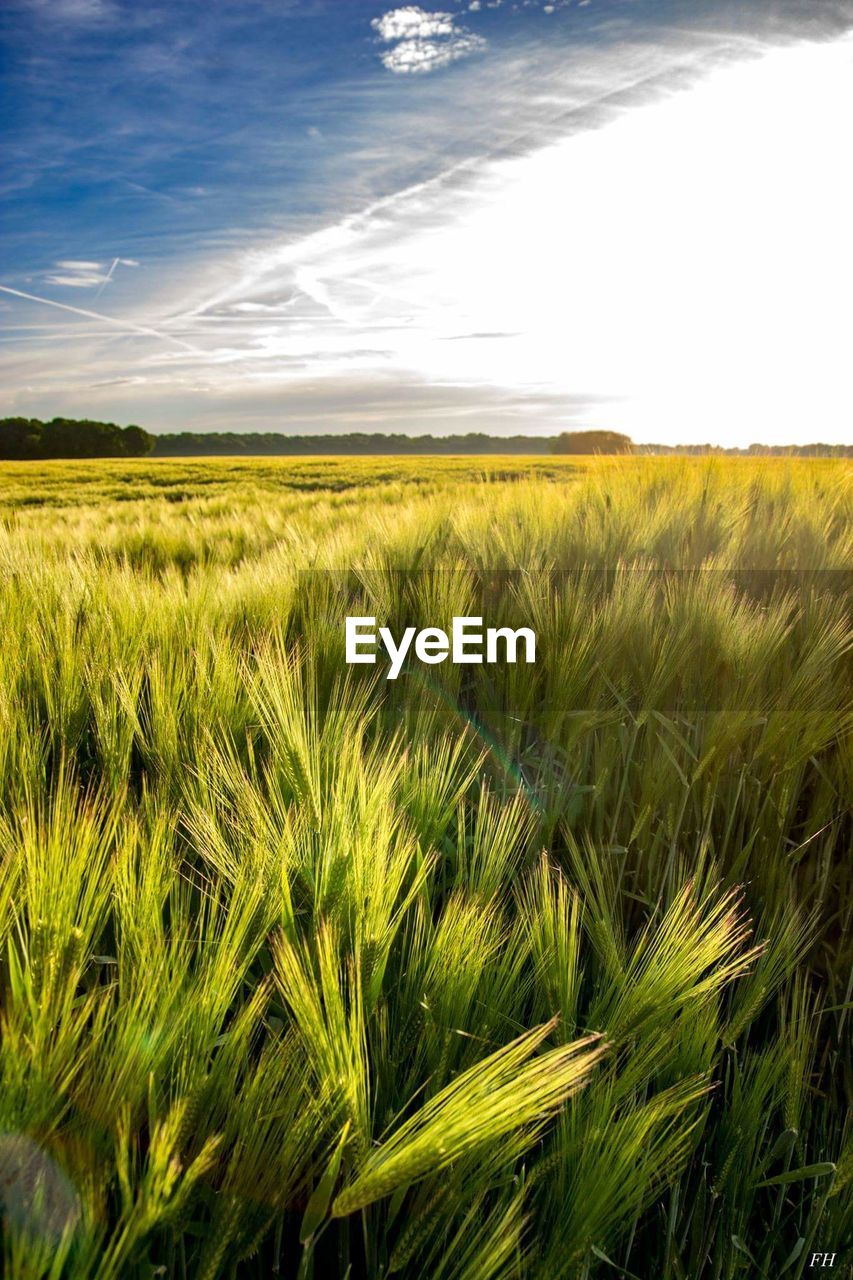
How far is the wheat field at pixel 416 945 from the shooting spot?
51cm

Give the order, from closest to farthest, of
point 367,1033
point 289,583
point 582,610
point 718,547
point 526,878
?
point 367,1033 < point 526,878 < point 582,610 < point 289,583 < point 718,547

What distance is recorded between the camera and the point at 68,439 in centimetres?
4194

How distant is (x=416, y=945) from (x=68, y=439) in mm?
47240

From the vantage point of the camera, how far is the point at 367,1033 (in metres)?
0.69

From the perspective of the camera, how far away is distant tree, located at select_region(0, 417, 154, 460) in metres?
39.0

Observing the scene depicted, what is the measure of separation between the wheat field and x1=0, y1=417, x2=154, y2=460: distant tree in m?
43.6

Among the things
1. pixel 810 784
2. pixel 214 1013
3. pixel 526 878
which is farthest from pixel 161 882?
pixel 810 784

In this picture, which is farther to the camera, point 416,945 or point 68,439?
point 68,439

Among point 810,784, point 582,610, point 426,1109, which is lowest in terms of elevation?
point 810,784

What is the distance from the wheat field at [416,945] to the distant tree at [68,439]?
4355 cm

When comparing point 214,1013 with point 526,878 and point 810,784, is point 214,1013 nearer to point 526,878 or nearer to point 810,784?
point 526,878

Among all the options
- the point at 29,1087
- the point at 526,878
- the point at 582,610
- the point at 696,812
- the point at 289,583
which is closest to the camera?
the point at 29,1087

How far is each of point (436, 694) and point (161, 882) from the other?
0.74m

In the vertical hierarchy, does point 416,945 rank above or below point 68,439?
below
